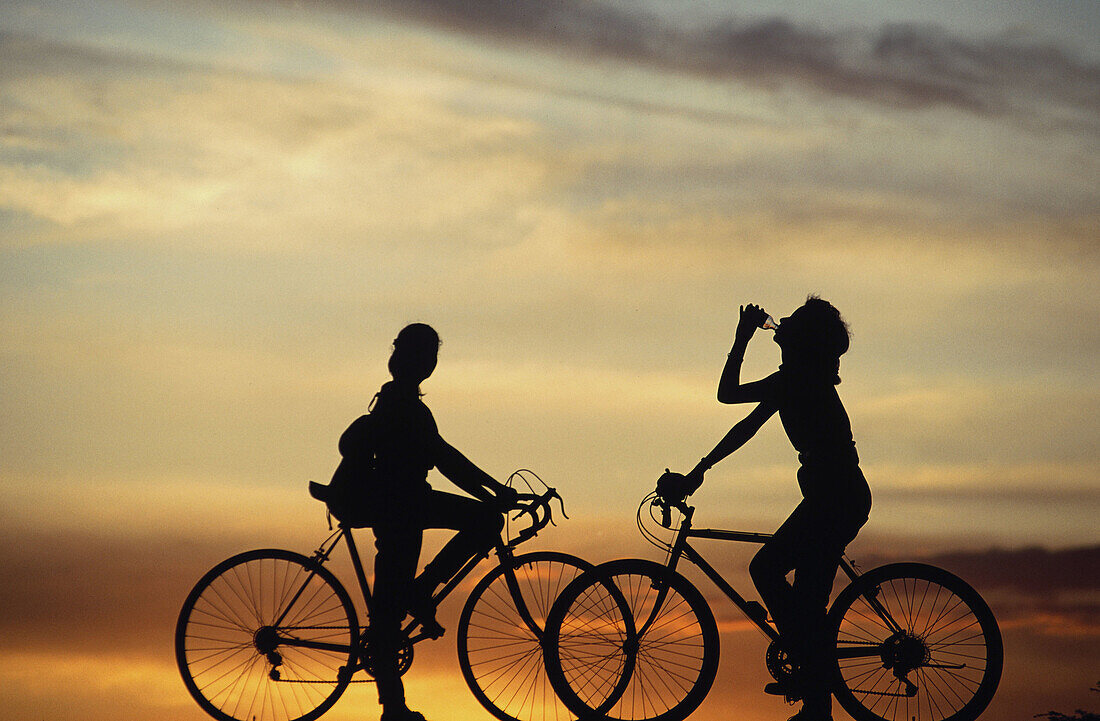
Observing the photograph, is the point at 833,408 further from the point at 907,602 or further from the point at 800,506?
the point at 907,602

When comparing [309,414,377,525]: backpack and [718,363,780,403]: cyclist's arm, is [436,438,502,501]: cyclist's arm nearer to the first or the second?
[309,414,377,525]: backpack

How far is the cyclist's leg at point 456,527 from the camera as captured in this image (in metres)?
9.23

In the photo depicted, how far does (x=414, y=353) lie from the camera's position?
9.05 metres

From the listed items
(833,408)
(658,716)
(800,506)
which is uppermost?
(833,408)

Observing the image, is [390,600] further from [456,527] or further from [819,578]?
[819,578]

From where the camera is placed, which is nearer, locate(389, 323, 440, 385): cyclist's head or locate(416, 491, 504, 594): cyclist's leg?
locate(389, 323, 440, 385): cyclist's head

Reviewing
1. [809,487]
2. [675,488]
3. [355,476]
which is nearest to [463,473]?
[355,476]

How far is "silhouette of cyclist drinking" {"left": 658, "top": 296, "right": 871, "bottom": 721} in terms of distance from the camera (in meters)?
8.98

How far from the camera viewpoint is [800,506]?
906cm

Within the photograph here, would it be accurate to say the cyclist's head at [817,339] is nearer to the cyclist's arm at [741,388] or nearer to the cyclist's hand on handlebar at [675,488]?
the cyclist's arm at [741,388]

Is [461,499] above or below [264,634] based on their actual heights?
above

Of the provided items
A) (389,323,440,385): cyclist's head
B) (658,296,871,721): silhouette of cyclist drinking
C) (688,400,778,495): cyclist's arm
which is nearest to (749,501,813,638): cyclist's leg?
(658,296,871,721): silhouette of cyclist drinking

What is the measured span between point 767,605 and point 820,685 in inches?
26.5

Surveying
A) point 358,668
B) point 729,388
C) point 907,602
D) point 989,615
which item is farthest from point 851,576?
point 358,668
